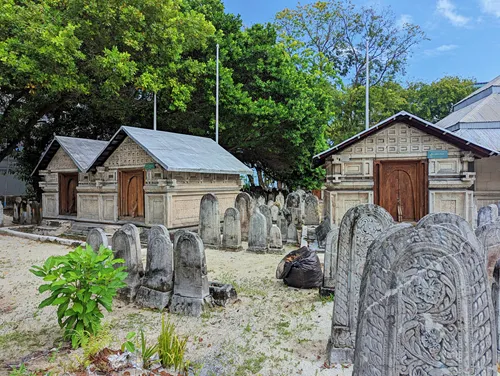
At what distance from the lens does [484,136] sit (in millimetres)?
12438

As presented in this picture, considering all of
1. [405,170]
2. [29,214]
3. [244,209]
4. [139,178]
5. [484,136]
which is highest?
[484,136]

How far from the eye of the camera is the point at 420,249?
80.9 inches

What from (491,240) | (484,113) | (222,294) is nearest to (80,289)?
(222,294)

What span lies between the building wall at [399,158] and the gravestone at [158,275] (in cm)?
656

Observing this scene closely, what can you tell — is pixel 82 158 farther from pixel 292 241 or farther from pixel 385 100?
pixel 385 100

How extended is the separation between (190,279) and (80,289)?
193 centimetres

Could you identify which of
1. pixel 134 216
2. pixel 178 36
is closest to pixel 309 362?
pixel 134 216

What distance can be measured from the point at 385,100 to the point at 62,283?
26182mm

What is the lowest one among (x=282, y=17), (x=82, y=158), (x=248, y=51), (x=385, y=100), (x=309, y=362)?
(x=309, y=362)

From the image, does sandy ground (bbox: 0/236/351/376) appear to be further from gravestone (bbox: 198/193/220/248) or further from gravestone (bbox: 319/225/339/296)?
gravestone (bbox: 198/193/220/248)

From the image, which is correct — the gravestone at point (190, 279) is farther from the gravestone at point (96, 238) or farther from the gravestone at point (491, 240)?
the gravestone at point (491, 240)

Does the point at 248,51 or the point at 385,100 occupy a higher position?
the point at 248,51

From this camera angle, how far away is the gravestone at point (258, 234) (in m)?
10.2

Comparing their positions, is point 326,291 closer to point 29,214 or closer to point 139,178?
point 139,178
